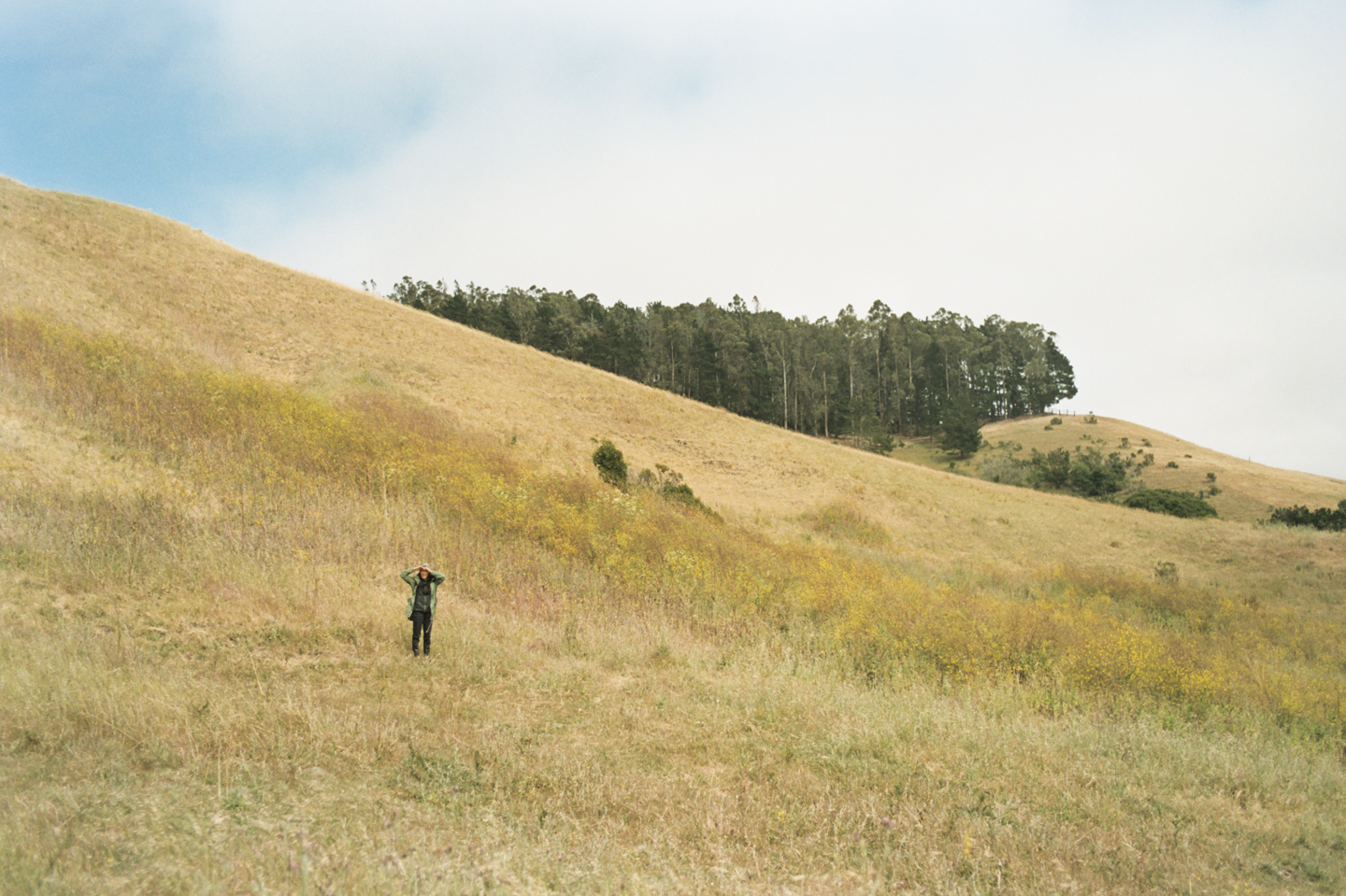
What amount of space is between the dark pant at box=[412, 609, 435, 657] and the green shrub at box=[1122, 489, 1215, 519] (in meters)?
47.3

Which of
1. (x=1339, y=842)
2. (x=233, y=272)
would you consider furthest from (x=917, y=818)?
(x=233, y=272)

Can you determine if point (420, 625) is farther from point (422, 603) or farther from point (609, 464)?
point (609, 464)

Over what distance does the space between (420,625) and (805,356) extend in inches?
2775

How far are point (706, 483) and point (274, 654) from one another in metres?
22.7

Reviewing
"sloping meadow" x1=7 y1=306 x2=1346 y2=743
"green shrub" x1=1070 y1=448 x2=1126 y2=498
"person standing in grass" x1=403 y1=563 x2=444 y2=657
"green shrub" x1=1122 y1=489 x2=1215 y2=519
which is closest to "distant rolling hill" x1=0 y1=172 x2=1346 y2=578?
"green shrub" x1=1122 y1=489 x2=1215 y2=519

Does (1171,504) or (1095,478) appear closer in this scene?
(1171,504)

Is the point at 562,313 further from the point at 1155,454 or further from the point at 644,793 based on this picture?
the point at 644,793

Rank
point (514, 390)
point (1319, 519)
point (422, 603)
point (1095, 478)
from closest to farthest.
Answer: point (422, 603)
point (1319, 519)
point (514, 390)
point (1095, 478)

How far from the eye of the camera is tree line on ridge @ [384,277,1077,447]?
67125mm

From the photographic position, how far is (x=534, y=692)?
21.9 feet

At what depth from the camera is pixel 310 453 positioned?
12.9 meters

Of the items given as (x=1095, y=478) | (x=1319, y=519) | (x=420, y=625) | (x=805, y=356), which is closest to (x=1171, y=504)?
(x=1319, y=519)

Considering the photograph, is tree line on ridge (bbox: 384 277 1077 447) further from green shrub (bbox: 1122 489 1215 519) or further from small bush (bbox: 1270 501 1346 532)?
small bush (bbox: 1270 501 1346 532)

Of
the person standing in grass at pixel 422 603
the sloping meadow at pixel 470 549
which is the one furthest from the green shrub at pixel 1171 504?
the person standing in grass at pixel 422 603
